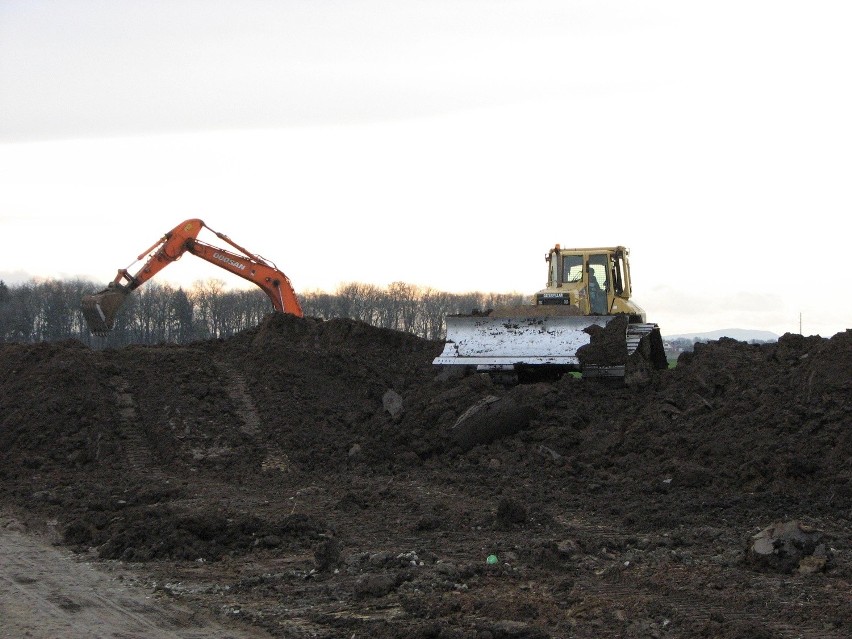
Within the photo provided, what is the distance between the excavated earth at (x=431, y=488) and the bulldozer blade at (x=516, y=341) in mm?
478

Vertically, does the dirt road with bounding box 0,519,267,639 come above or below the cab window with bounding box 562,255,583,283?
below

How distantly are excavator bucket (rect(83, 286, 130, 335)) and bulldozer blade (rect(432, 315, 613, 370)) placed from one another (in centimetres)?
847

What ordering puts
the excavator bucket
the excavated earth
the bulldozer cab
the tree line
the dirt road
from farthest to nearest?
the tree line, the excavator bucket, the bulldozer cab, the excavated earth, the dirt road

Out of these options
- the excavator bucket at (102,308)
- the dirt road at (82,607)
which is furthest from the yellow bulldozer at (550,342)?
the dirt road at (82,607)

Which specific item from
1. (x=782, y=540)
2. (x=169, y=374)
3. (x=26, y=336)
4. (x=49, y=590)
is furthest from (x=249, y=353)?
(x=26, y=336)

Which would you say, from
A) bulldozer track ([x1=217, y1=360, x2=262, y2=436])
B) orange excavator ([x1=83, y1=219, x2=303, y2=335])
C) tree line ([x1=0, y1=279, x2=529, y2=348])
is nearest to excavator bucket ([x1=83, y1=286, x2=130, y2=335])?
orange excavator ([x1=83, y1=219, x2=303, y2=335])

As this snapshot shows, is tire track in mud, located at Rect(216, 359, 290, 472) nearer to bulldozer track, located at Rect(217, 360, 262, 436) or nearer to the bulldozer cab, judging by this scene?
bulldozer track, located at Rect(217, 360, 262, 436)

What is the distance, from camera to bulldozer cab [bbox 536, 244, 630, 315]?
63.6ft

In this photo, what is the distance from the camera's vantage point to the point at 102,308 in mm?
21672

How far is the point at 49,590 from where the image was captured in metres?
7.98

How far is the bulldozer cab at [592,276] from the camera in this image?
1938 centimetres

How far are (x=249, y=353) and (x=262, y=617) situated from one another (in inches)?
503

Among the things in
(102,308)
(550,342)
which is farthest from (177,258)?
(550,342)

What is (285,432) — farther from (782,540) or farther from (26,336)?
(26,336)
